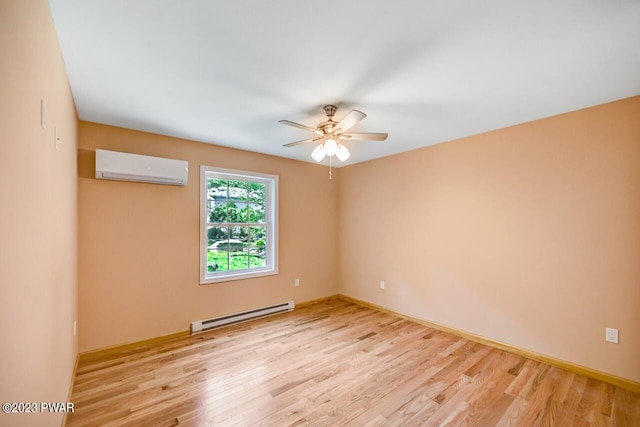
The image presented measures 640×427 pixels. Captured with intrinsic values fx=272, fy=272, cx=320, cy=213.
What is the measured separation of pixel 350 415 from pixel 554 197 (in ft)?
8.82

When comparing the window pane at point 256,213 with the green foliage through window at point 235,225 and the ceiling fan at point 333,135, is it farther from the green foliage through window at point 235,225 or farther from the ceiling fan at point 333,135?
the ceiling fan at point 333,135

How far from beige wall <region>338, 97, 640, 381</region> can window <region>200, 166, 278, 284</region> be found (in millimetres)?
1809

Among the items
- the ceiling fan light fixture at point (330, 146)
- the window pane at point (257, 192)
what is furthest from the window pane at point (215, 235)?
the ceiling fan light fixture at point (330, 146)

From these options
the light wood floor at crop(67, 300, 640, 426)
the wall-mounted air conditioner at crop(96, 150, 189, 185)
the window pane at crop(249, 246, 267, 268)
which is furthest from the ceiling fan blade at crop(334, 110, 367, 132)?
the window pane at crop(249, 246, 267, 268)

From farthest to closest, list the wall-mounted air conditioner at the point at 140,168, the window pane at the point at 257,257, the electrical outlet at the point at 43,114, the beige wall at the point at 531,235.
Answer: the window pane at the point at 257,257, the wall-mounted air conditioner at the point at 140,168, the beige wall at the point at 531,235, the electrical outlet at the point at 43,114

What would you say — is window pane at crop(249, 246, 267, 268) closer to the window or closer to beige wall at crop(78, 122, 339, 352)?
the window

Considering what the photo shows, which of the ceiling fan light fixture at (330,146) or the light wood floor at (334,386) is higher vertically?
the ceiling fan light fixture at (330,146)

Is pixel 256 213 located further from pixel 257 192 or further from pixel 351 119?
pixel 351 119

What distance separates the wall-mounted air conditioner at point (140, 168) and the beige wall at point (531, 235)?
9.37 feet

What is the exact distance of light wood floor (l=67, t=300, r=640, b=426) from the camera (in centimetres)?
192

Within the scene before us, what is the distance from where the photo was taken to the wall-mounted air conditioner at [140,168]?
2.69m

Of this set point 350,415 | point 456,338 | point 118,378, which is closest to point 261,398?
point 350,415

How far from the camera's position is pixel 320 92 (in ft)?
7.17

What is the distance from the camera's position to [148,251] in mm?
3068
